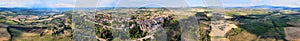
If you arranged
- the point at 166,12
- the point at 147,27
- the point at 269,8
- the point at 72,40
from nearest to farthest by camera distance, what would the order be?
the point at 147,27 → the point at 72,40 → the point at 166,12 → the point at 269,8

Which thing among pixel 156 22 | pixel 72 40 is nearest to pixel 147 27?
pixel 156 22

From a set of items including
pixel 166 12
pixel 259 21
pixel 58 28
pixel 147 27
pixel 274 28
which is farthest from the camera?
pixel 259 21

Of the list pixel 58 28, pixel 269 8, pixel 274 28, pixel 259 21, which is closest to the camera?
pixel 58 28

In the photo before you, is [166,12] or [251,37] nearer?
[166,12]

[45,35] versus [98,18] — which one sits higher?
[98,18]

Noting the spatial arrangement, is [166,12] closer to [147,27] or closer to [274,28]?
[147,27]

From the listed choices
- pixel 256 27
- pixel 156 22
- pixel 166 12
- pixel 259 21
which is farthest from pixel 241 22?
pixel 156 22

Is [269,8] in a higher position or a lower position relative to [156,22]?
lower

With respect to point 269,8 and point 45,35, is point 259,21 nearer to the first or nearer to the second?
point 269,8

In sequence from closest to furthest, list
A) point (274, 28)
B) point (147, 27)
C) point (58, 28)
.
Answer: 1. point (147, 27)
2. point (58, 28)
3. point (274, 28)
